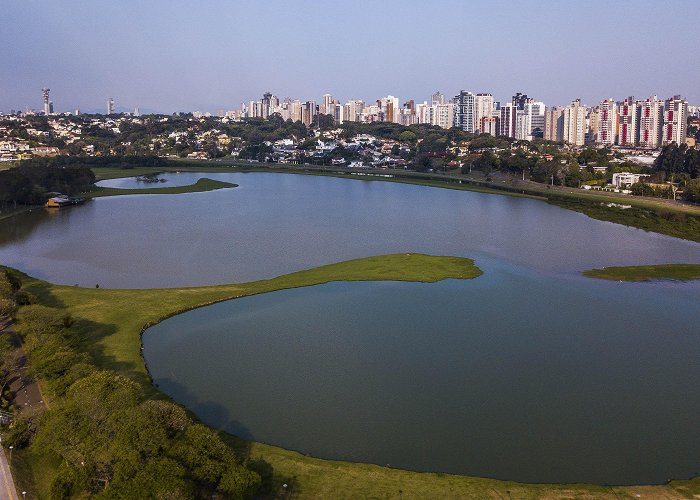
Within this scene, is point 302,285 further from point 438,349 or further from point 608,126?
point 608,126

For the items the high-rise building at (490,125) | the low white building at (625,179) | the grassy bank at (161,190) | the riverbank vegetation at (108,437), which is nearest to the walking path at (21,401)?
the riverbank vegetation at (108,437)

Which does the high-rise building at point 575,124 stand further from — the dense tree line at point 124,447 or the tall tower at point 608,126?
the dense tree line at point 124,447

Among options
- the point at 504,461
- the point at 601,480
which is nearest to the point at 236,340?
the point at 504,461

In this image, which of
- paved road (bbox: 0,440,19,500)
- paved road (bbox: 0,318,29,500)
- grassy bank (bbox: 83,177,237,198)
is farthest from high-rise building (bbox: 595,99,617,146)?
paved road (bbox: 0,440,19,500)

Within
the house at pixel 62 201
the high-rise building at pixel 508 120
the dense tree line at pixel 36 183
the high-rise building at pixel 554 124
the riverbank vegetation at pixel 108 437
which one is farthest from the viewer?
the high-rise building at pixel 508 120

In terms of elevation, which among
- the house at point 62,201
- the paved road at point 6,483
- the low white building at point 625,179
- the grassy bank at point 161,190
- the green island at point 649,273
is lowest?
the paved road at point 6,483

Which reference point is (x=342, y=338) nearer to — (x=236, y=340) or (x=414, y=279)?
(x=236, y=340)

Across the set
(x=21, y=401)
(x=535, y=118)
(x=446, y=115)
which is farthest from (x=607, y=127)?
(x=21, y=401)
